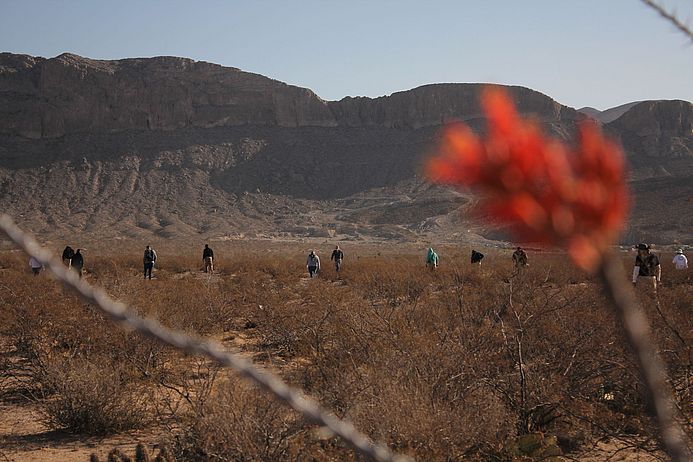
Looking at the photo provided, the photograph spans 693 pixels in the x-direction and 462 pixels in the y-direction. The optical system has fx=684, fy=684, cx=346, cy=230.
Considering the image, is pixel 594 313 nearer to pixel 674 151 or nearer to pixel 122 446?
pixel 122 446

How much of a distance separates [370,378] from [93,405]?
9.65 feet

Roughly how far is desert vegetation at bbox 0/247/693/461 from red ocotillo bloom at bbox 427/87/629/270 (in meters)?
3.10

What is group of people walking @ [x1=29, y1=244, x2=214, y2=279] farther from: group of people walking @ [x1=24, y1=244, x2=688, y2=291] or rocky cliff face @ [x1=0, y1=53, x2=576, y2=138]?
rocky cliff face @ [x1=0, y1=53, x2=576, y2=138]

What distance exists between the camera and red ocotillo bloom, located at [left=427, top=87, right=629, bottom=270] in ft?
2.09

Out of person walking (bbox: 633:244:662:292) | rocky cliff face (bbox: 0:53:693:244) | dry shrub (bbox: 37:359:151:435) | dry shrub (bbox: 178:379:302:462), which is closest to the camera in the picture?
dry shrub (bbox: 178:379:302:462)

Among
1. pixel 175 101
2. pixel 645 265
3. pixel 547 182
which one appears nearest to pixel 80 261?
pixel 645 265

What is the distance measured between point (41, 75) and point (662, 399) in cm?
9857

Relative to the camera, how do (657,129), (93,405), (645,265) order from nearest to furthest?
1. (93,405)
2. (645,265)
3. (657,129)

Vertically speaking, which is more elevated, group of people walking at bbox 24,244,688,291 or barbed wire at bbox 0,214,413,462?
barbed wire at bbox 0,214,413,462

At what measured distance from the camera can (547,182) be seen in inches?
25.1

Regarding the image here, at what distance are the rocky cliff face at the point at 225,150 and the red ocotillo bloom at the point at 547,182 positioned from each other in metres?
61.4

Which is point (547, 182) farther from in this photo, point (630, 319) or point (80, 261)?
point (80, 261)

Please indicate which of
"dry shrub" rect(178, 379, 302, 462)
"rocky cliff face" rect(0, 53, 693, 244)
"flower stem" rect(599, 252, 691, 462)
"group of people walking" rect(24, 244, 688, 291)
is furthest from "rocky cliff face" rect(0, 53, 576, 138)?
"flower stem" rect(599, 252, 691, 462)

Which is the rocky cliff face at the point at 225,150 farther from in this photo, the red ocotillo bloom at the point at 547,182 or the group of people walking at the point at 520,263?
the red ocotillo bloom at the point at 547,182
